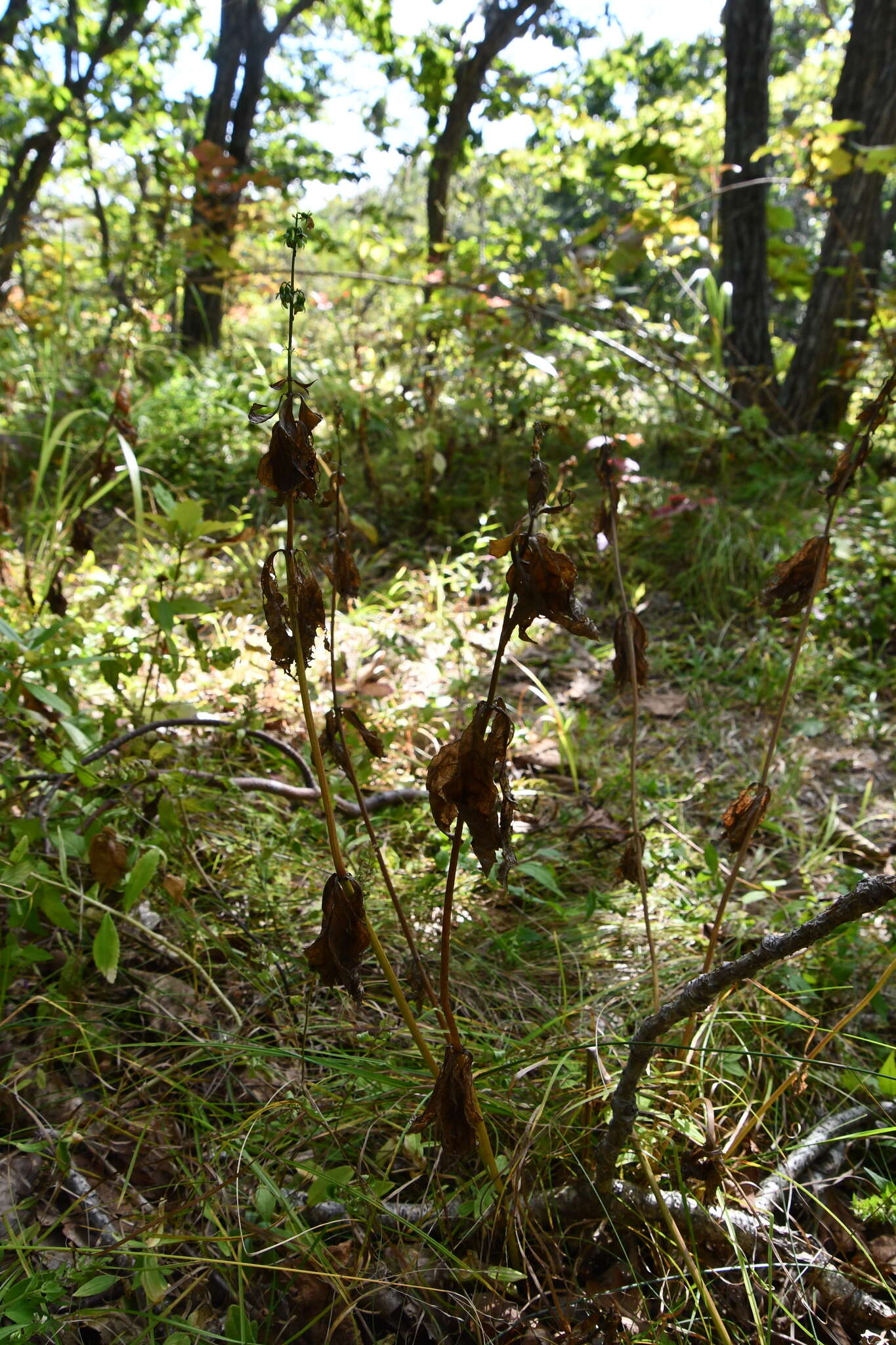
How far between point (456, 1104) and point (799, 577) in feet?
2.74

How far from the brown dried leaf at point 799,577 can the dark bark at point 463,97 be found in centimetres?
474

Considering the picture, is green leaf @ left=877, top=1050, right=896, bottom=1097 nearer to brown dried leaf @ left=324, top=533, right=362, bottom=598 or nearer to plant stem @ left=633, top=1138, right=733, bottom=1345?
plant stem @ left=633, top=1138, right=733, bottom=1345

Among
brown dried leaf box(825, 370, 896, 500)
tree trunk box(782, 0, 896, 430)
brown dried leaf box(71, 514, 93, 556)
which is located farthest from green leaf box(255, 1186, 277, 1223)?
tree trunk box(782, 0, 896, 430)

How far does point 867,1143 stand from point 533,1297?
61cm

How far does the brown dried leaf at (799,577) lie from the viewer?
3.79ft

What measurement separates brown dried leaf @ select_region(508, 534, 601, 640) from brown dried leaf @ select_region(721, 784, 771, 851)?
60cm

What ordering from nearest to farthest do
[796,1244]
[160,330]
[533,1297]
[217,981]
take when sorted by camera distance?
[533,1297]
[796,1244]
[217,981]
[160,330]

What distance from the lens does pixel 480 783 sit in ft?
2.68

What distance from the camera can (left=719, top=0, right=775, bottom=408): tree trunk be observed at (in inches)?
174

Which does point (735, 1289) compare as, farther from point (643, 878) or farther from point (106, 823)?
point (106, 823)

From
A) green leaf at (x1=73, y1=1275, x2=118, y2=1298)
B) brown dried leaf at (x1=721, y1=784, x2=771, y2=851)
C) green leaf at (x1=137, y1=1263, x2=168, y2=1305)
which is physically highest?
brown dried leaf at (x1=721, y1=784, x2=771, y2=851)

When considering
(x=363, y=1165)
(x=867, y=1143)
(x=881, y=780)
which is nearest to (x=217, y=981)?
(x=363, y=1165)

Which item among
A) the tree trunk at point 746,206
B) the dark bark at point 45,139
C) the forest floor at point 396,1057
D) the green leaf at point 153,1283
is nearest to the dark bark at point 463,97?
the tree trunk at point 746,206

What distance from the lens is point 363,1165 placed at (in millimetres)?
1177
